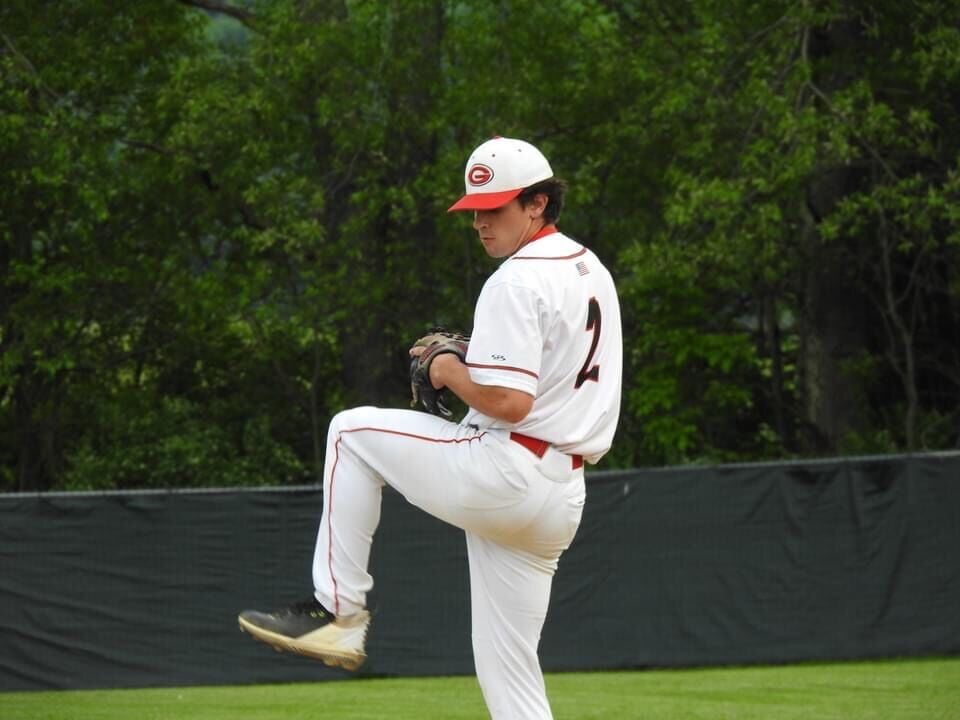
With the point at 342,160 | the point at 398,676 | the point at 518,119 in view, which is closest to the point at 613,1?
the point at 518,119

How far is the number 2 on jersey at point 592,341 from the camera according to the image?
16.0 feet

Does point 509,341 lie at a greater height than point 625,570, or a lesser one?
greater

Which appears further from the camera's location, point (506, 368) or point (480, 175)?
point (480, 175)

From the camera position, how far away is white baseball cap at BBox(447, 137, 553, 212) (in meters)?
4.83

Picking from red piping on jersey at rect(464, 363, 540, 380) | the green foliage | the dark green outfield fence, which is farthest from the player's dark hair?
the green foliage

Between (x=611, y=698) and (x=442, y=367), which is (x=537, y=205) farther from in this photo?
(x=611, y=698)

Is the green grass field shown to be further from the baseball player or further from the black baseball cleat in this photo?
the black baseball cleat

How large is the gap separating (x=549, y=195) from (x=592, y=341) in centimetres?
53

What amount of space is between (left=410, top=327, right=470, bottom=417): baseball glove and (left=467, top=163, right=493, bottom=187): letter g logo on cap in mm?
541

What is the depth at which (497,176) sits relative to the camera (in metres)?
4.83

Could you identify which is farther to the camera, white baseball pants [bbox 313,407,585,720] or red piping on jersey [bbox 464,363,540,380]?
white baseball pants [bbox 313,407,585,720]

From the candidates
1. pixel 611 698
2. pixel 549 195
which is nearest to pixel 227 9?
pixel 611 698

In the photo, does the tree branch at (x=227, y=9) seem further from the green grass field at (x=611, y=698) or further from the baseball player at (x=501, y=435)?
the baseball player at (x=501, y=435)

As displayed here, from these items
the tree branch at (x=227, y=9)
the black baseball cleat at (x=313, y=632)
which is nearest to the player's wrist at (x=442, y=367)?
the black baseball cleat at (x=313, y=632)
